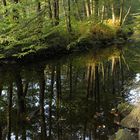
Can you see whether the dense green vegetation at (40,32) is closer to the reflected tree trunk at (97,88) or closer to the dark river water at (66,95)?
the dark river water at (66,95)

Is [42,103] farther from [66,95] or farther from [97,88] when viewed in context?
[97,88]

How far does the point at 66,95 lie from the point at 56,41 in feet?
30.0

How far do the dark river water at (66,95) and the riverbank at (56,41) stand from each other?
874 mm

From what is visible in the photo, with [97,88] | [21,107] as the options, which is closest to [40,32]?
[97,88]

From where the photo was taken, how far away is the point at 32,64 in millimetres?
23328

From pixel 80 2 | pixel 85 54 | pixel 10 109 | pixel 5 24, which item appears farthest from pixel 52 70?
pixel 80 2

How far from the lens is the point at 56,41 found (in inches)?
966

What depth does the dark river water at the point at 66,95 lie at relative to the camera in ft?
37.1

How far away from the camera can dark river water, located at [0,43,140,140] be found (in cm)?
1131

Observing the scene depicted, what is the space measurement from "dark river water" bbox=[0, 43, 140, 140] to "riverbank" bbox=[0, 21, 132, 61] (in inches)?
34.4

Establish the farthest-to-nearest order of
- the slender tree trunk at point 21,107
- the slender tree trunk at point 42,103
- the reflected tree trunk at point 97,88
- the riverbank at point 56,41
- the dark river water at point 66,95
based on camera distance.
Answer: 1. the riverbank at point 56,41
2. the reflected tree trunk at point 97,88
3. the slender tree trunk at point 21,107
4. the dark river water at point 66,95
5. the slender tree trunk at point 42,103

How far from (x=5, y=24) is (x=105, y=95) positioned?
30.7ft

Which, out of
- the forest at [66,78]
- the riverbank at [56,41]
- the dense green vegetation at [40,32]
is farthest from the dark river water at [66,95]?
the dense green vegetation at [40,32]

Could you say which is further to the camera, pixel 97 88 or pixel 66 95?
pixel 97 88
